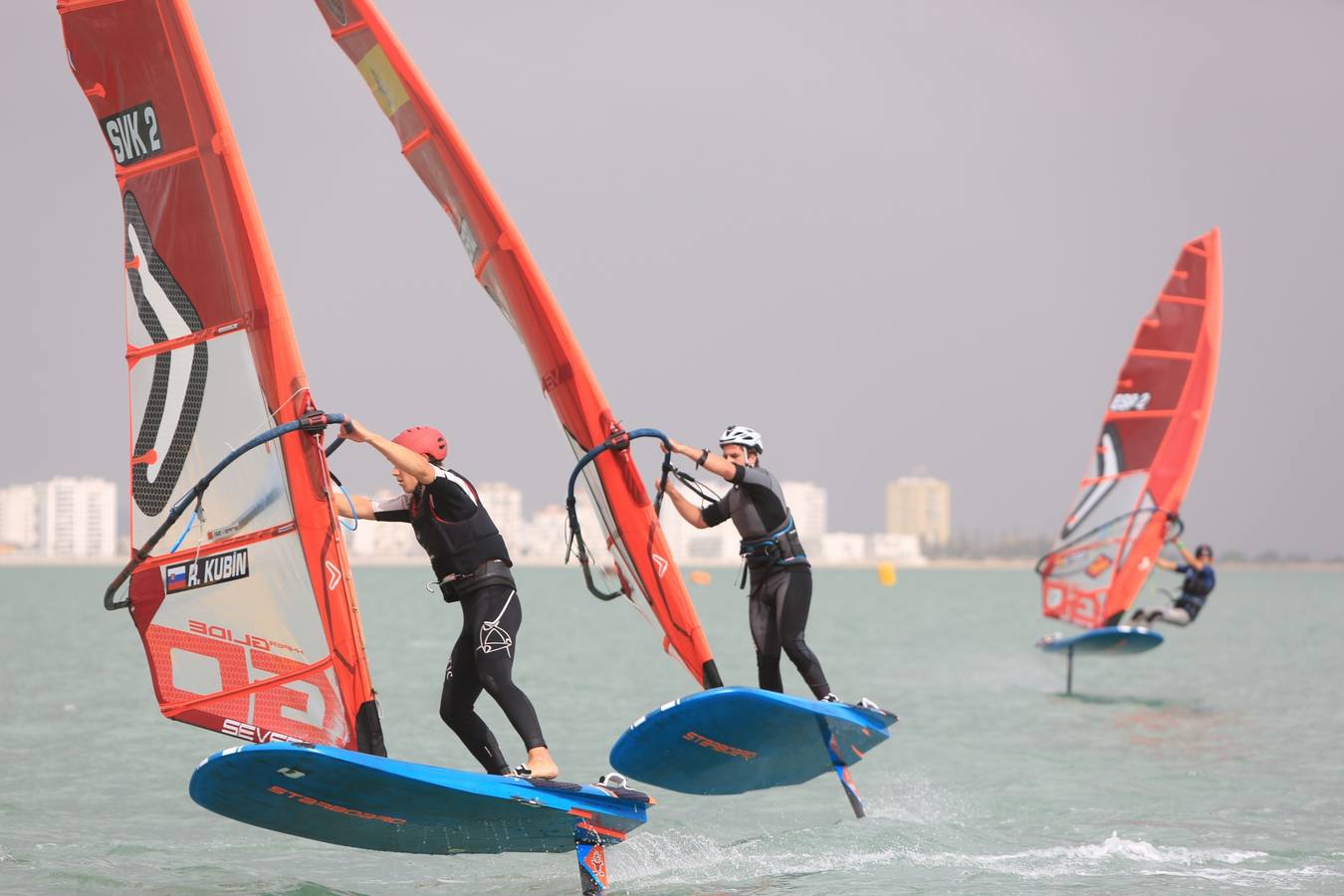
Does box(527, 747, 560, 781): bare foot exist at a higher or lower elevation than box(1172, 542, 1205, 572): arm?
higher

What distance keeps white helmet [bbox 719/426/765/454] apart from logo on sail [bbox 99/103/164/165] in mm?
3366

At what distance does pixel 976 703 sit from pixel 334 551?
14895 millimetres

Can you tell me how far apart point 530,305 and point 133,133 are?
2.55 m

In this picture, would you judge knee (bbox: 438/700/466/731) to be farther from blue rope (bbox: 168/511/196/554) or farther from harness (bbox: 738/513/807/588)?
harness (bbox: 738/513/807/588)

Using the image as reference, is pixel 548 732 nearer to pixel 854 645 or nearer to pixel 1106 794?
pixel 1106 794

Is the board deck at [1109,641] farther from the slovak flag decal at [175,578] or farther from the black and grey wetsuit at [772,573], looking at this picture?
the slovak flag decal at [175,578]

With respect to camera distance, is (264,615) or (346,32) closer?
(264,615)

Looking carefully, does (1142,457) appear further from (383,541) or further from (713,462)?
(383,541)

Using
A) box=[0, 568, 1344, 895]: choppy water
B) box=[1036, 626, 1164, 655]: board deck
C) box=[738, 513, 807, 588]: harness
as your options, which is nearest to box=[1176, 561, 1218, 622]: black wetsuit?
A: box=[1036, 626, 1164, 655]: board deck

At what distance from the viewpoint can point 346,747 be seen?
7.21 m

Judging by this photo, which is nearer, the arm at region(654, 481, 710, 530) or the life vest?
the life vest

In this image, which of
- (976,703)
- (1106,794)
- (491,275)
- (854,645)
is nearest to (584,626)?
(854,645)

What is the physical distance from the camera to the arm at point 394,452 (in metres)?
6.77

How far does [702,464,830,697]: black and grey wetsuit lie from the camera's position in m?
9.04
